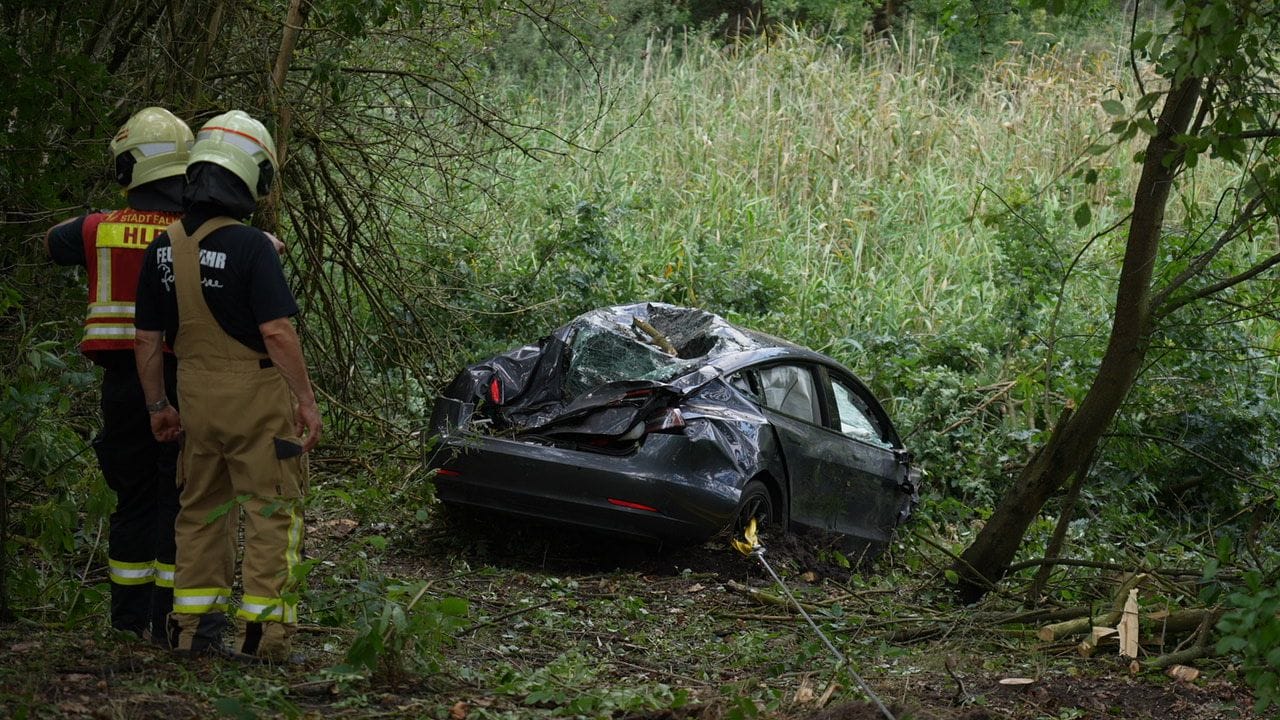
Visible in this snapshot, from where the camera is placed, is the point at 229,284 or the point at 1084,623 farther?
the point at 1084,623

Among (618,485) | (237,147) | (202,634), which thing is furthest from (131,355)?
(618,485)

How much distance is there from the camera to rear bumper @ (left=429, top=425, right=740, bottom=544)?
273 inches

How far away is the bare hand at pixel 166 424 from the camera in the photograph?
461 cm

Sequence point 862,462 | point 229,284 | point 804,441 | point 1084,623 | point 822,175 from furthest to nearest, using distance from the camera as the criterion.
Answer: point 822,175
point 862,462
point 804,441
point 1084,623
point 229,284

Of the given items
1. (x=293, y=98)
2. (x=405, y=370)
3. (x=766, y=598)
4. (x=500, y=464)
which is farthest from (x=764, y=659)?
(x=293, y=98)

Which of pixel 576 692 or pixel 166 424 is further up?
pixel 166 424

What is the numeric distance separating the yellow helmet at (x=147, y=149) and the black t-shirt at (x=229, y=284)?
35 cm

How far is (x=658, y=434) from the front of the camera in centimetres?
709

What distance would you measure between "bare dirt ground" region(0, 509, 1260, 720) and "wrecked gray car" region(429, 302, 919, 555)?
413mm

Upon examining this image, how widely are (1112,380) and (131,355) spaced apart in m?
4.57

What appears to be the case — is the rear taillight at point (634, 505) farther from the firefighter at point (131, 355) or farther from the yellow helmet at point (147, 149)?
the yellow helmet at point (147, 149)

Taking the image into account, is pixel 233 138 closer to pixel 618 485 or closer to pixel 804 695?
pixel 804 695

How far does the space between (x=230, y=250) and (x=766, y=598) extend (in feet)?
11.5

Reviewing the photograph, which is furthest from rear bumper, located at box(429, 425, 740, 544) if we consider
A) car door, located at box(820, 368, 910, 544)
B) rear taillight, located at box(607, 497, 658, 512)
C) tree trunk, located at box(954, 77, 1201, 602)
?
tree trunk, located at box(954, 77, 1201, 602)
